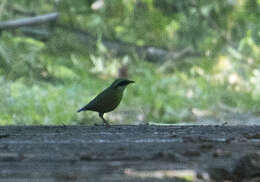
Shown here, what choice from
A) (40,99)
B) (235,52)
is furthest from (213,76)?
(40,99)

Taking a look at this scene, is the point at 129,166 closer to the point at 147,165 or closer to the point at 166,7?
the point at 147,165

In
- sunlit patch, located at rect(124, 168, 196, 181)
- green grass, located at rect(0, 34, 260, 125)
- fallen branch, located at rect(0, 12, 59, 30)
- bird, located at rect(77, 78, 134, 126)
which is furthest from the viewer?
fallen branch, located at rect(0, 12, 59, 30)

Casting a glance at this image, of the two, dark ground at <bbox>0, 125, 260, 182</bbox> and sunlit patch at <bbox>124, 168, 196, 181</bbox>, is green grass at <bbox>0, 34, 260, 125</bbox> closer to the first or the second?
dark ground at <bbox>0, 125, 260, 182</bbox>

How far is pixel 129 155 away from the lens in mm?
2084

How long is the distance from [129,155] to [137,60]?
8559 mm

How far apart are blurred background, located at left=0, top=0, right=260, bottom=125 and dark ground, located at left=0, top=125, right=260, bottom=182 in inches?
181

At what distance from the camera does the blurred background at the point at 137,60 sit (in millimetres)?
8180

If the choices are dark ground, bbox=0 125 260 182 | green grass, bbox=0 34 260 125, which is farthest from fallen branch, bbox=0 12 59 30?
dark ground, bbox=0 125 260 182

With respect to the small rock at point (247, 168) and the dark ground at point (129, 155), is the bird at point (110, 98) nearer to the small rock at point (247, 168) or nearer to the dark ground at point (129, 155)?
the dark ground at point (129, 155)

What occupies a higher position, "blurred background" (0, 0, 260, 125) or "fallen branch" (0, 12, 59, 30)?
"fallen branch" (0, 12, 59, 30)

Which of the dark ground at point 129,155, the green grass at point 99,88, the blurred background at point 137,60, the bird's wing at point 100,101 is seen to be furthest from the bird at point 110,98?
the blurred background at point 137,60

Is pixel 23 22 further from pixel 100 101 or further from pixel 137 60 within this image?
pixel 100 101

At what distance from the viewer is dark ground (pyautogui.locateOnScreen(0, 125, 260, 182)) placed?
1721 millimetres

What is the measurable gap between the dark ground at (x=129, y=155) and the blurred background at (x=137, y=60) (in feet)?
15.1
